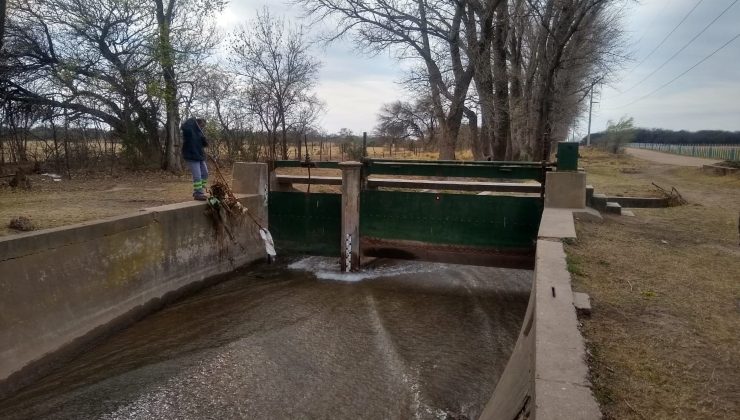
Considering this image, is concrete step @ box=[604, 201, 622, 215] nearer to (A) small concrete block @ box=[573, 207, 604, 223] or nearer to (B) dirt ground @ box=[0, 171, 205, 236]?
(A) small concrete block @ box=[573, 207, 604, 223]

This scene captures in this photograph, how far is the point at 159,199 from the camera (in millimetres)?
11086

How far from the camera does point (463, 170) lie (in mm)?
8938

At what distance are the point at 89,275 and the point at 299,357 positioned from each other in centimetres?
304

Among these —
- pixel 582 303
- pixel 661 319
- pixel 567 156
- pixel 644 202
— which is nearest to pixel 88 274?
pixel 582 303

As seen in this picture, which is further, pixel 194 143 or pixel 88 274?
pixel 194 143

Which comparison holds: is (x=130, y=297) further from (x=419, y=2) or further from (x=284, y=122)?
(x=284, y=122)

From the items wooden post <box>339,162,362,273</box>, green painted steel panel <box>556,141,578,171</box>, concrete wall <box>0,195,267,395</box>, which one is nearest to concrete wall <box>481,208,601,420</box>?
green painted steel panel <box>556,141,578,171</box>

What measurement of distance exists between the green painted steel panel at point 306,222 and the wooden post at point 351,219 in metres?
0.53

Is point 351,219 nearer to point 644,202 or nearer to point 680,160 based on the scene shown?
point 644,202

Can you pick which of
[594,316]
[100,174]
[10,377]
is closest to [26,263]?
[10,377]

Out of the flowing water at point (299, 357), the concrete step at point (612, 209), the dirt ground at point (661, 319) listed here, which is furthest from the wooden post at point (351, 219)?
the concrete step at point (612, 209)

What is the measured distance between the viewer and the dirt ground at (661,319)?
2.46m

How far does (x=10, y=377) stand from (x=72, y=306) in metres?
1.09

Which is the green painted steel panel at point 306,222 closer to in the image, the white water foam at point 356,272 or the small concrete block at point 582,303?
the white water foam at point 356,272
